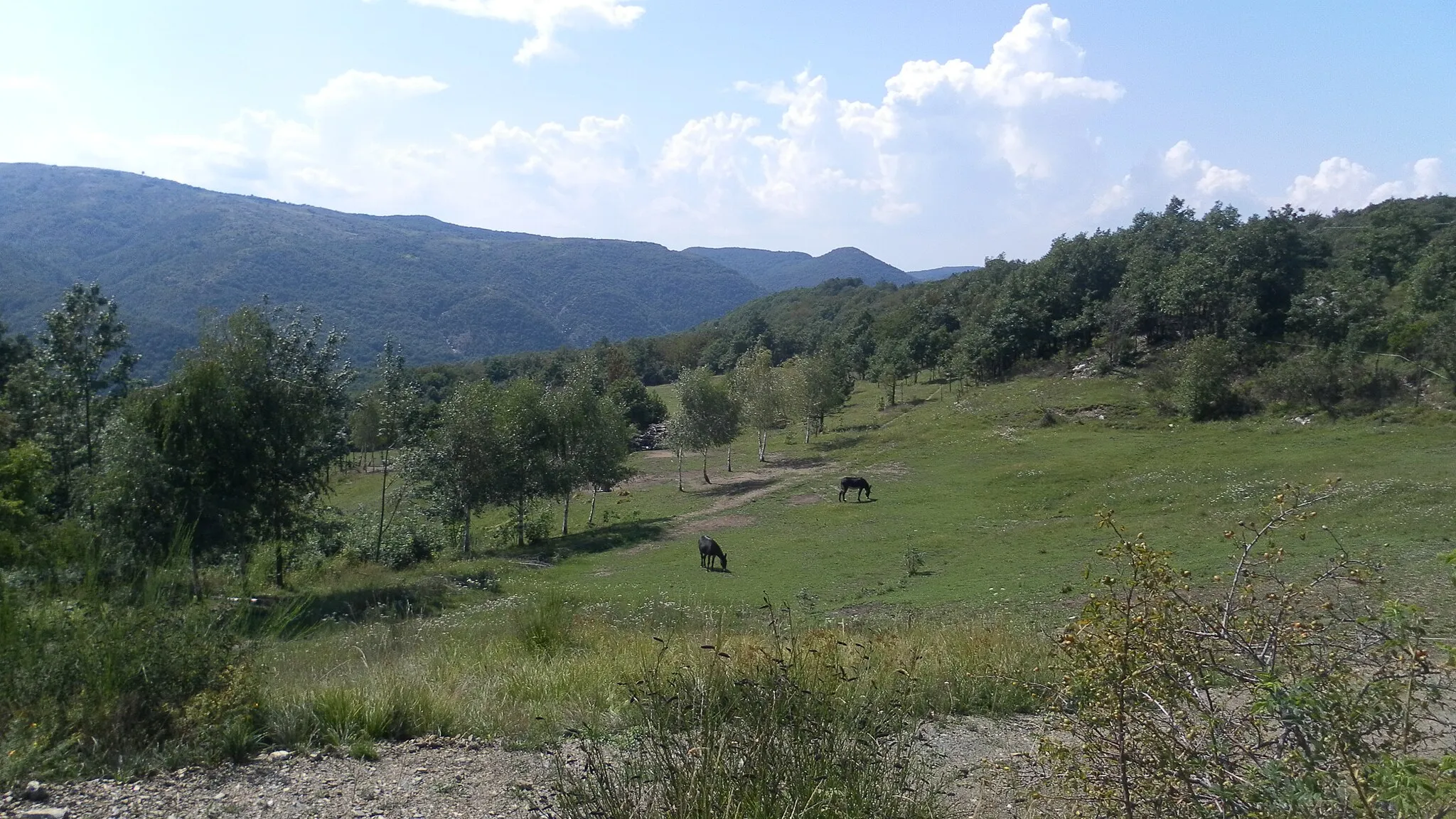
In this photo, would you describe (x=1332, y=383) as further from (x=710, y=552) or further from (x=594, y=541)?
(x=594, y=541)

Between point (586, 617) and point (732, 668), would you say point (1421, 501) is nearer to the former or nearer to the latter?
point (586, 617)

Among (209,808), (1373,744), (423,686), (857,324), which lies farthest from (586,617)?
(857,324)

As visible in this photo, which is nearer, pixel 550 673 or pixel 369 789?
pixel 369 789

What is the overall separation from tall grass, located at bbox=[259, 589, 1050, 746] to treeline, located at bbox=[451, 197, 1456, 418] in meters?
43.2

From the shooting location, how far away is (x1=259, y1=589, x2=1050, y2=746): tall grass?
624 cm

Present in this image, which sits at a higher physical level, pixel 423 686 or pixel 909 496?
pixel 423 686

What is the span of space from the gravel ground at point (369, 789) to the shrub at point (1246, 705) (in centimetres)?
108

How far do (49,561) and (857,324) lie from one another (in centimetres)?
10895

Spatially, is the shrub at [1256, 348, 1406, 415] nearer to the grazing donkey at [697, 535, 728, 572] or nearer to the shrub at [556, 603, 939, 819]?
the grazing donkey at [697, 535, 728, 572]

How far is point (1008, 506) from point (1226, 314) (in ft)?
115

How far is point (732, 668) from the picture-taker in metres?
6.63

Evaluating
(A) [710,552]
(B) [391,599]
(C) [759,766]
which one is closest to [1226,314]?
(A) [710,552]

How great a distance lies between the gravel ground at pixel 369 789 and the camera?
188 inches

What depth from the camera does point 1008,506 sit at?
34562 mm
